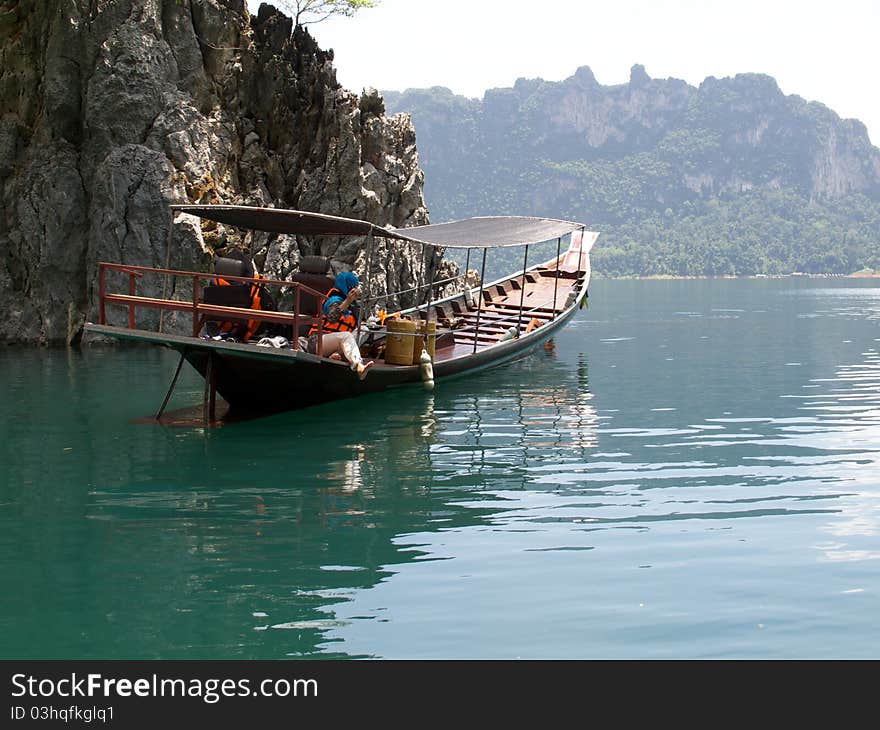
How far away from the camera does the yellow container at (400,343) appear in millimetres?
19453

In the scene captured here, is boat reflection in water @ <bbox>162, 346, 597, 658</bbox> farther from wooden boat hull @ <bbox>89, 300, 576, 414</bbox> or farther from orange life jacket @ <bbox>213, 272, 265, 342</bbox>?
orange life jacket @ <bbox>213, 272, 265, 342</bbox>

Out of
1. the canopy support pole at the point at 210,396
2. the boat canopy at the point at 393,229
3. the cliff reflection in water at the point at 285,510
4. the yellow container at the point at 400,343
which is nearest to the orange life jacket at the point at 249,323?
the canopy support pole at the point at 210,396

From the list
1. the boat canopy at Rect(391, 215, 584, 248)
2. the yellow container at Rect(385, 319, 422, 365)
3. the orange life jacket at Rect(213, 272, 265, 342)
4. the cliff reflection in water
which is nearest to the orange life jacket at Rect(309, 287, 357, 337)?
the orange life jacket at Rect(213, 272, 265, 342)

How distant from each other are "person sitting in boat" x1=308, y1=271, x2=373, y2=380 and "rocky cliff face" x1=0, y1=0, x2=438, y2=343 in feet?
53.1

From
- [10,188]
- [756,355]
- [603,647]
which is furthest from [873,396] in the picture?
[10,188]

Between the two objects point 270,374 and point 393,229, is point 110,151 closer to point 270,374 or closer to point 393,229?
point 393,229

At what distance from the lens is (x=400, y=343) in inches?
773

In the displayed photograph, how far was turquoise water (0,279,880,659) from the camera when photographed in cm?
724

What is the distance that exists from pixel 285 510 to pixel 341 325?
6773 mm

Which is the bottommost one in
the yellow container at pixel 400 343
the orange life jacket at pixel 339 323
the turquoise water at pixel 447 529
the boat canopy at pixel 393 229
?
the turquoise water at pixel 447 529

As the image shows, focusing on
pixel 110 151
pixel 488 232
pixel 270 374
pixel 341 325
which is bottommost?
pixel 270 374

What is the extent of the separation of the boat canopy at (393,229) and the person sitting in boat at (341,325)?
1.17 metres

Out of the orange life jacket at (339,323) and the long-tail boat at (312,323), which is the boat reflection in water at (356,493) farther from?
the orange life jacket at (339,323)

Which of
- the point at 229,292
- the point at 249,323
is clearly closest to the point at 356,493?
the point at 229,292
